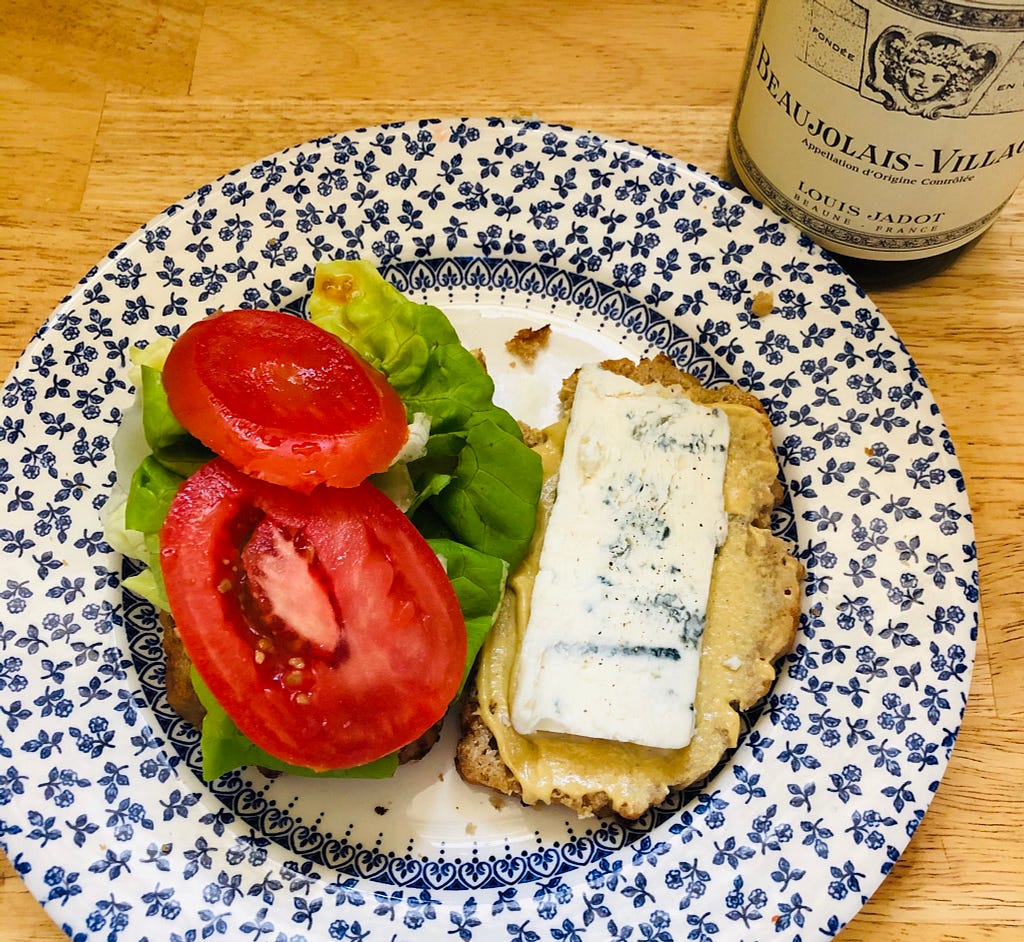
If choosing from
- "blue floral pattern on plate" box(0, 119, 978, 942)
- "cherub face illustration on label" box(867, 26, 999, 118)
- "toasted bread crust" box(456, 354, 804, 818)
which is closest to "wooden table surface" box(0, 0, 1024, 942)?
"blue floral pattern on plate" box(0, 119, 978, 942)

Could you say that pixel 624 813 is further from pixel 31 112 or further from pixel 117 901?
pixel 31 112

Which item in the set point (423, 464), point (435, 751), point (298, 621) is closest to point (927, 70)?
point (423, 464)

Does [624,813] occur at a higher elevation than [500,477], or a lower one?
lower

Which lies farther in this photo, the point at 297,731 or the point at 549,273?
the point at 549,273

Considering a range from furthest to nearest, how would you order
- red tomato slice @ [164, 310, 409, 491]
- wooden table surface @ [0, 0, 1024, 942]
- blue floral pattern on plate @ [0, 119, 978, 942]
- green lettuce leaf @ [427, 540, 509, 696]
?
wooden table surface @ [0, 0, 1024, 942]
green lettuce leaf @ [427, 540, 509, 696]
blue floral pattern on plate @ [0, 119, 978, 942]
red tomato slice @ [164, 310, 409, 491]

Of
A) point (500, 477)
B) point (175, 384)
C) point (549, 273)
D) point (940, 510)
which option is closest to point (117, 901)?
point (175, 384)

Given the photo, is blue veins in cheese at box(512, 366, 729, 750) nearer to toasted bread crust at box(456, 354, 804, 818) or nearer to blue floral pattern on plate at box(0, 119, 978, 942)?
toasted bread crust at box(456, 354, 804, 818)

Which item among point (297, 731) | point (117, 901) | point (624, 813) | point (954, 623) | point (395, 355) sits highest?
point (395, 355)

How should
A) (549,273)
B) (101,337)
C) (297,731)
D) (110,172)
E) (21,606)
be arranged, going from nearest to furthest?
1. (297,731)
2. (21,606)
3. (101,337)
4. (549,273)
5. (110,172)
